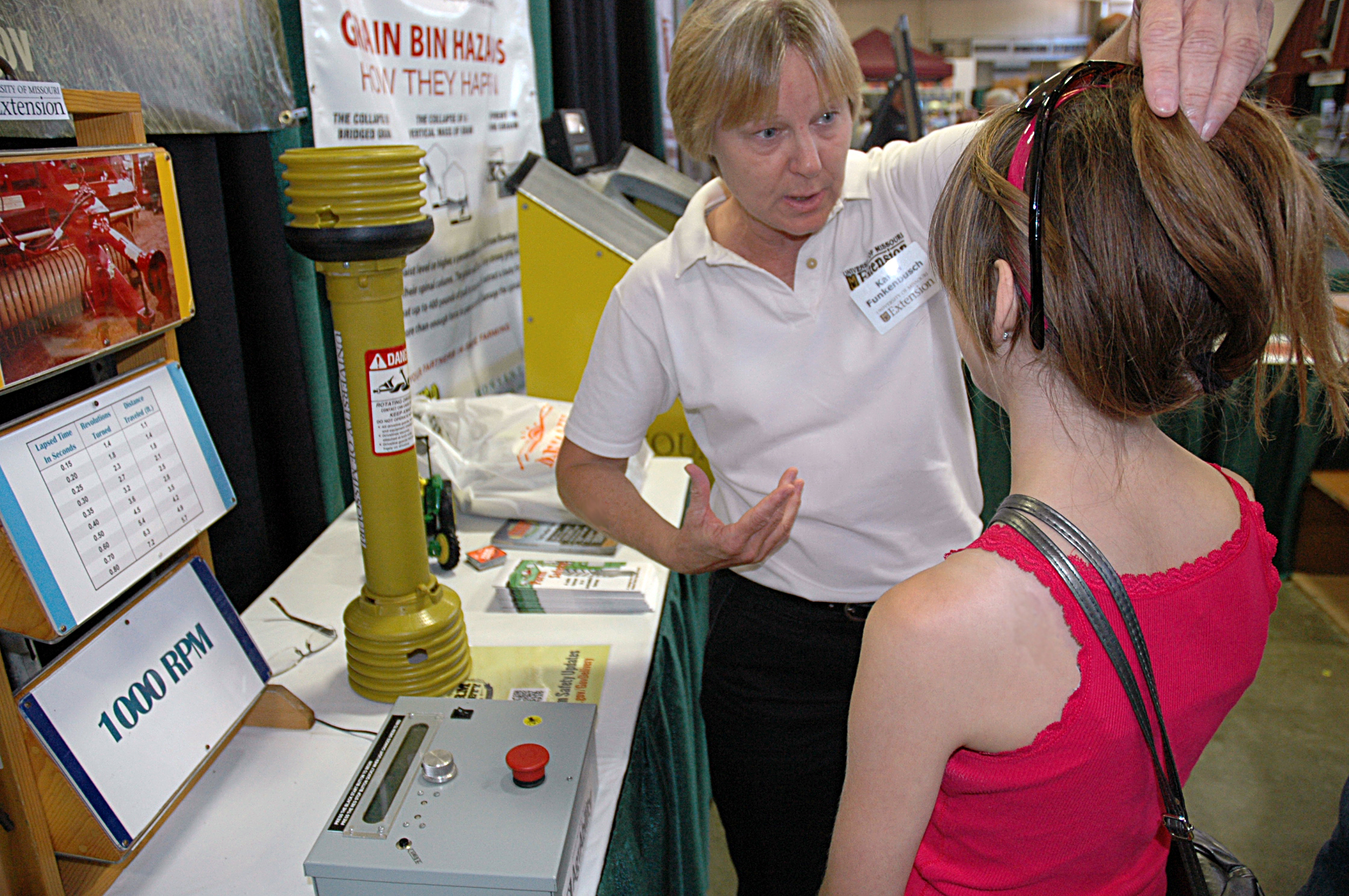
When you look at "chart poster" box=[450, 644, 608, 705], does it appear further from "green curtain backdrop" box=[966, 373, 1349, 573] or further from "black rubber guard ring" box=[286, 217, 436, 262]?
"green curtain backdrop" box=[966, 373, 1349, 573]

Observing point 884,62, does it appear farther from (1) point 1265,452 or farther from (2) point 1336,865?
(2) point 1336,865

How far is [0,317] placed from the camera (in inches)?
29.8

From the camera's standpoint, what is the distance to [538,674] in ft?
4.12

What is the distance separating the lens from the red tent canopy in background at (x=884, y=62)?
1138cm

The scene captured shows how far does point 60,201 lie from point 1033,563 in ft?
2.87

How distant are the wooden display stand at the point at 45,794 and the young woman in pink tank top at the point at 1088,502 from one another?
0.70 m

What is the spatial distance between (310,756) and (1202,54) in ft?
3.69

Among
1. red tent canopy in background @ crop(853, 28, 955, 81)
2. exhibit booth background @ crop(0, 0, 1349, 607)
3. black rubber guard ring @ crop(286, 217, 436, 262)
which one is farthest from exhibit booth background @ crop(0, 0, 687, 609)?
red tent canopy in background @ crop(853, 28, 955, 81)

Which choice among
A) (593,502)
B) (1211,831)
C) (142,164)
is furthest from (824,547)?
(1211,831)

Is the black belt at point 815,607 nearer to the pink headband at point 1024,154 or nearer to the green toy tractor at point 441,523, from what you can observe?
the green toy tractor at point 441,523

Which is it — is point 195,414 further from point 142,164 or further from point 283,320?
point 283,320

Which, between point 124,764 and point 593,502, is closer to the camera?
point 124,764

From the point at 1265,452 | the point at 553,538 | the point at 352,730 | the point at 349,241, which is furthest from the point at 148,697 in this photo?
the point at 1265,452

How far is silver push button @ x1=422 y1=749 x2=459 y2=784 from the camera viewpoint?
0.87m
